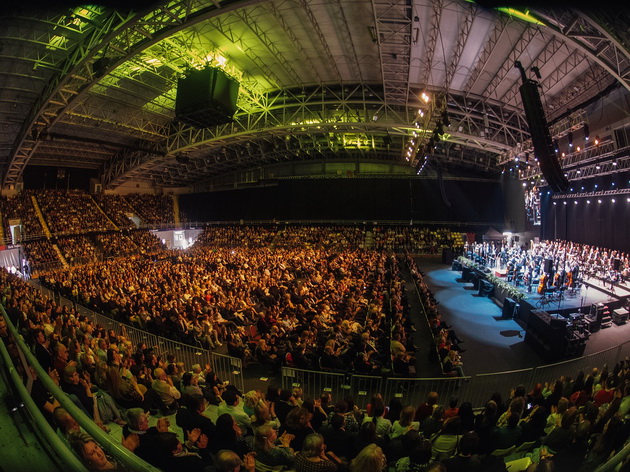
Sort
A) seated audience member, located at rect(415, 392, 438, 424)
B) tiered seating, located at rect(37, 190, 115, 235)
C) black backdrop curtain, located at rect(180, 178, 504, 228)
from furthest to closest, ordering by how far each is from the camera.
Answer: black backdrop curtain, located at rect(180, 178, 504, 228) < tiered seating, located at rect(37, 190, 115, 235) < seated audience member, located at rect(415, 392, 438, 424)

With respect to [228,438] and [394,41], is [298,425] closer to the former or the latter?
[228,438]

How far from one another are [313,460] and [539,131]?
1093cm

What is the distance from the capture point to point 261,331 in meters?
8.39

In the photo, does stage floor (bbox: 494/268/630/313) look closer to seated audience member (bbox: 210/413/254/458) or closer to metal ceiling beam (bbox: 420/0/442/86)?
metal ceiling beam (bbox: 420/0/442/86)

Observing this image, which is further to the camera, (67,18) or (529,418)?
(67,18)

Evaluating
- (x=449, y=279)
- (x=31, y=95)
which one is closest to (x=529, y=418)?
(x=449, y=279)

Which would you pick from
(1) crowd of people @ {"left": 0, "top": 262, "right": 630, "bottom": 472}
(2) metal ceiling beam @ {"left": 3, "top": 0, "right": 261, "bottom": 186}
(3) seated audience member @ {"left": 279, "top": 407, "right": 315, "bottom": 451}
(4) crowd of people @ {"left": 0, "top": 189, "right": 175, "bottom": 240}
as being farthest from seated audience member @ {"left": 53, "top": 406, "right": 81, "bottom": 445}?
(4) crowd of people @ {"left": 0, "top": 189, "right": 175, "bottom": 240}

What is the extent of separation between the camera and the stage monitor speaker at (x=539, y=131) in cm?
943

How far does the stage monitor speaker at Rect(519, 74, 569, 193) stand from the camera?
9430 millimetres

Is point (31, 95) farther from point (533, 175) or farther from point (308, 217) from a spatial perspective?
point (533, 175)

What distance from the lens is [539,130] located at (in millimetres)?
9750

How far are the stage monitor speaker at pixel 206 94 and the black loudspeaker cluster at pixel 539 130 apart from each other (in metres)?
9.58

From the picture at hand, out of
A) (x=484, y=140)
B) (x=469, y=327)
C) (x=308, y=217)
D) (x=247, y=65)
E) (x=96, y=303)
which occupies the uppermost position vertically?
(x=247, y=65)

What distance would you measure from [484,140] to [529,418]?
51.2ft
